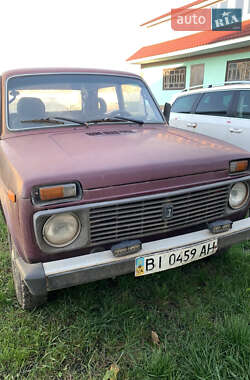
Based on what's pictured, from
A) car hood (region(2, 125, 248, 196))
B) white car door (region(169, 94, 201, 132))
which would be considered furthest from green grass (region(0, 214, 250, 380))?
white car door (region(169, 94, 201, 132))

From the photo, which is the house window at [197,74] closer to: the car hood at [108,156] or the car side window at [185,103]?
the car side window at [185,103]

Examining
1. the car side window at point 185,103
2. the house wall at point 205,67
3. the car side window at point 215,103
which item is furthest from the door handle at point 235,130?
the house wall at point 205,67

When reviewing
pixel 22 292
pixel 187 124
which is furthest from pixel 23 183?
pixel 187 124

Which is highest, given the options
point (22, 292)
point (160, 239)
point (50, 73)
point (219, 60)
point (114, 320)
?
point (219, 60)

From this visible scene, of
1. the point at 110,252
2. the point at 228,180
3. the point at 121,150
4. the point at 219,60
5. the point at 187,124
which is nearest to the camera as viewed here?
the point at 110,252

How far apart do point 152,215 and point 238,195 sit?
0.90m

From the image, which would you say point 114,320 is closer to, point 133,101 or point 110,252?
point 110,252

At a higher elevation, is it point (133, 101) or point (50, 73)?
point (50, 73)

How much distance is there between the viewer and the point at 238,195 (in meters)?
2.48

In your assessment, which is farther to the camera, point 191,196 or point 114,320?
point 114,320

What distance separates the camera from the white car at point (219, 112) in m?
5.39

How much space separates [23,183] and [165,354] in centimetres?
144

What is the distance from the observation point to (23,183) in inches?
64.7

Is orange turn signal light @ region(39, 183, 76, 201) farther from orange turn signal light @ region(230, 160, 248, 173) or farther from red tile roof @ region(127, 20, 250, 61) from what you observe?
red tile roof @ region(127, 20, 250, 61)
